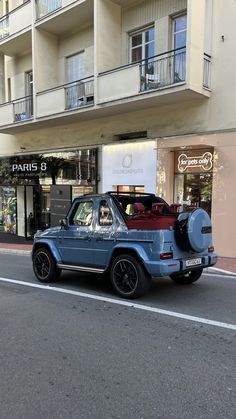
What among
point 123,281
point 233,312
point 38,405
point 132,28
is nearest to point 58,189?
point 132,28

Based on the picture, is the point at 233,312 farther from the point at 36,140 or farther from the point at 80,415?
the point at 36,140

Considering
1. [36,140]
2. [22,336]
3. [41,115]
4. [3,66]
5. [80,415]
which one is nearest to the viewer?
[80,415]

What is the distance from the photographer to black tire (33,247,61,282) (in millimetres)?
8297

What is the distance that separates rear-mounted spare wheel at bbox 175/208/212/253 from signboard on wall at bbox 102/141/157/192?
7280mm

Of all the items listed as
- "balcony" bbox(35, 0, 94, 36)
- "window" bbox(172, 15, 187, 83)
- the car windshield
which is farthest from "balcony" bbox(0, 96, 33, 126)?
the car windshield

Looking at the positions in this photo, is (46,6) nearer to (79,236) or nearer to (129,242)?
(79,236)

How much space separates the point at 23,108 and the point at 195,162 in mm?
9404

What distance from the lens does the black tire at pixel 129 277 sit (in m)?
6.62

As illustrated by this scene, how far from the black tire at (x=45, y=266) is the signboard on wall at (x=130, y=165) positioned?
20.7ft

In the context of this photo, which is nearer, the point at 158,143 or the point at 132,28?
the point at 158,143

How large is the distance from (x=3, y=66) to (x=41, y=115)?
21.0ft

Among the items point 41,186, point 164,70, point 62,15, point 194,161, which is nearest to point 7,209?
point 41,186

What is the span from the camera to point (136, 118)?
14500 millimetres

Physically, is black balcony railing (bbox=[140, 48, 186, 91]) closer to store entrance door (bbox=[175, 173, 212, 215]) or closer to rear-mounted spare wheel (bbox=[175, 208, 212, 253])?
store entrance door (bbox=[175, 173, 212, 215])
